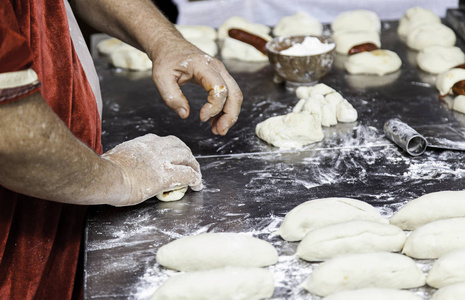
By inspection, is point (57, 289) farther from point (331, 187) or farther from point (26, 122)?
point (331, 187)

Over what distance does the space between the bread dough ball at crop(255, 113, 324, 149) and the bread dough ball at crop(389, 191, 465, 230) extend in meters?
0.66

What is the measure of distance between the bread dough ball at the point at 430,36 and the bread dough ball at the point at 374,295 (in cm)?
220

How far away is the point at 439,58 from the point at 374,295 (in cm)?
197

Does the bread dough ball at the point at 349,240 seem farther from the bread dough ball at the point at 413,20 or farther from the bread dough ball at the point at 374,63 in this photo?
the bread dough ball at the point at 413,20

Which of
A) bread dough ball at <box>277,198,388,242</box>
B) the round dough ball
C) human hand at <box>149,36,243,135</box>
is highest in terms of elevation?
human hand at <box>149,36,243,135</box>

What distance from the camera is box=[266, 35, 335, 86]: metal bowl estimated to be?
2715mm

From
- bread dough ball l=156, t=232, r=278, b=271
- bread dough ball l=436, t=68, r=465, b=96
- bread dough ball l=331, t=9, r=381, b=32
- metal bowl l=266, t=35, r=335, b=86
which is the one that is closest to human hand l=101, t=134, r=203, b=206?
bread dough ball l=156, t=232, r=278, b=271

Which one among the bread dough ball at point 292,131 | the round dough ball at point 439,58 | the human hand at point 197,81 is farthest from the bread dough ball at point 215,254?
the round dough ball at point 439,58

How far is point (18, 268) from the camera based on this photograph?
6.06 ft

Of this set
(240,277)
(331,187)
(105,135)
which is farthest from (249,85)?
(240,277)

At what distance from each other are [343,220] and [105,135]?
1198 mm

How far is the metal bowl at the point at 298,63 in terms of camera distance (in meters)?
2.71

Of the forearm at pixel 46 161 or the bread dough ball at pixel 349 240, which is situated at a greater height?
the forearm at pixel 46 161

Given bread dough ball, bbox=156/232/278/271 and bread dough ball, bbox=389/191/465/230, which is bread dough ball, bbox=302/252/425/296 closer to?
bread dough ball, bbox=156/232/278/271
